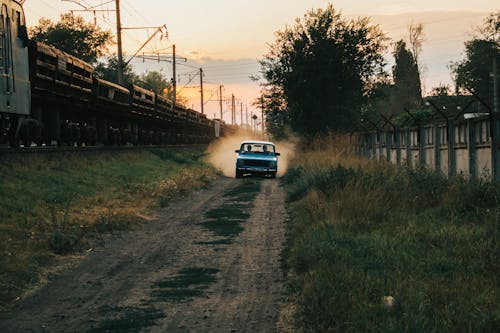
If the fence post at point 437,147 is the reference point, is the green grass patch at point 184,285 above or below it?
below

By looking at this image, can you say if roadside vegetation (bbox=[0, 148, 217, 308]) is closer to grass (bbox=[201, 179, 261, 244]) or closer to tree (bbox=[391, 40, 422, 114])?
grass (bbox=[201, 179, 261, 244])

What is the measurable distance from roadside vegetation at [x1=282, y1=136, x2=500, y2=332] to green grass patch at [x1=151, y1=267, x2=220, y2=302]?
1.02 m

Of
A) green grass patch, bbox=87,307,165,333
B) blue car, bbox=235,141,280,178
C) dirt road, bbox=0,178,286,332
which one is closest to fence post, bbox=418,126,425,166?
dirt road, bbox=0,178,286,332

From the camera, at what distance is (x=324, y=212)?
1192 centimetres

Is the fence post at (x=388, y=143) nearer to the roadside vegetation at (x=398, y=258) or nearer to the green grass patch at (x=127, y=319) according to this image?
the roadside vegetation at (x=398, y=258)

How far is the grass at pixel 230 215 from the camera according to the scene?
12.5 m

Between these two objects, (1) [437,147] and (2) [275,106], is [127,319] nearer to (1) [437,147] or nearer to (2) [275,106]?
(1) [437,147]

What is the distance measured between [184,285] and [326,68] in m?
30.8

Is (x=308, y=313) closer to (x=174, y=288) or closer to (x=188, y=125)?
(x=174, y=288)

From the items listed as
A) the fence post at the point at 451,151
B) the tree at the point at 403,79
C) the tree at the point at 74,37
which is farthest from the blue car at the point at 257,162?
the tree at the point at 403,79

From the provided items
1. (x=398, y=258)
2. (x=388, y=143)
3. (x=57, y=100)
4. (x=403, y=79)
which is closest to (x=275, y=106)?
(x=388, y=143)

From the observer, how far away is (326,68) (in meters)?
37.7

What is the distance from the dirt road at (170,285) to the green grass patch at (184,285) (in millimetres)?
11

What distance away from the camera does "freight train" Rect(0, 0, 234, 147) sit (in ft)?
48.8
